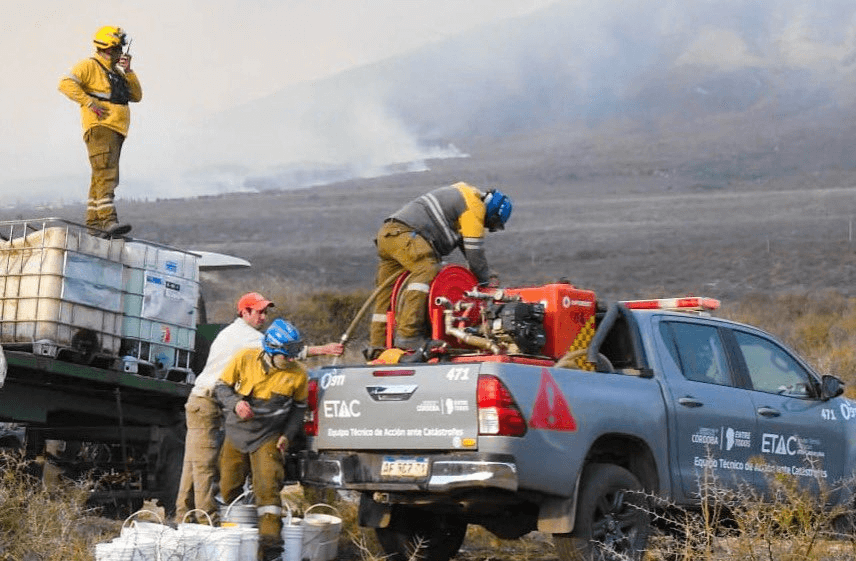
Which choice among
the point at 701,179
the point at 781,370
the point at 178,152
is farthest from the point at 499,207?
the point at 178,152

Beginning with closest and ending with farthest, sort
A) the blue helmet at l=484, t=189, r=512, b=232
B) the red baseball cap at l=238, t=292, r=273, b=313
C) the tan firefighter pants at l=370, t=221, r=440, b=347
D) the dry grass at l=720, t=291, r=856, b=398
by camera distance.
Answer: the tan firefighter pants at l=370, t=221, r=440, b=347
the red baseball cap at l=238, t=292, r=273, b=313
the blue helmet at l=484, t=189, r=512, b=232
the dry grass at l=720, t=291, r=856, b=398

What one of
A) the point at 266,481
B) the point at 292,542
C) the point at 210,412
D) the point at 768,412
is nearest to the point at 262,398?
the point at 266,481

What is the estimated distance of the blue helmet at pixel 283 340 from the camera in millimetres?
11117

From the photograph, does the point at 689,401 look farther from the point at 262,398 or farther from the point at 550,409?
the point at 262,398

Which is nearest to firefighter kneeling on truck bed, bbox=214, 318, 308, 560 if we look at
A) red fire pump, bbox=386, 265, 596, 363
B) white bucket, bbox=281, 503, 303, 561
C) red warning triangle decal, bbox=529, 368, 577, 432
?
white bucket, bbox=281, 503, 303, 561

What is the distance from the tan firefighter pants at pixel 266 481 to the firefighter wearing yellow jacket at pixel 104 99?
4.20 m

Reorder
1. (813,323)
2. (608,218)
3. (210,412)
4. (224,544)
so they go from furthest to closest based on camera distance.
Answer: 1. (608,218)
2. (813,323)
3. (210,412)
4. (224,544)

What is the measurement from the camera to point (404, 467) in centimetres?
1056

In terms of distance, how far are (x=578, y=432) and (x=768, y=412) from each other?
1.95 metres

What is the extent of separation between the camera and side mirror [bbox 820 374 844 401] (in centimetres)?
1220

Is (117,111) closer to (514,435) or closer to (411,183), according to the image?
(514,435)

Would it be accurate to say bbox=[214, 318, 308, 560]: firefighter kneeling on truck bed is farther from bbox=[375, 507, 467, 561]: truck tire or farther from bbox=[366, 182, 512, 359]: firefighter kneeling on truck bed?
bbox=[366, 182, 512, 359]: firefighter kneeling on truck bed

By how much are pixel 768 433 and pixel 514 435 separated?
248cm

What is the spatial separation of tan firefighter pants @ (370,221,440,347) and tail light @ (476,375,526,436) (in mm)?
1976
